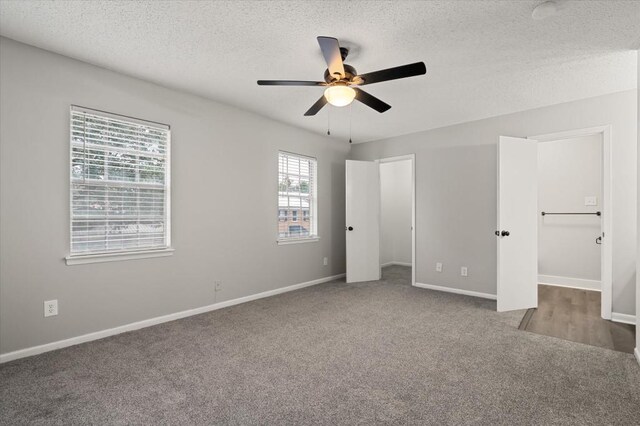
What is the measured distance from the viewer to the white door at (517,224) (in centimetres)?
377

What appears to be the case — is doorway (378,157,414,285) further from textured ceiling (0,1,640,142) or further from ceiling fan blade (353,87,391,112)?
ceiling fan blade (353,87,391,112)

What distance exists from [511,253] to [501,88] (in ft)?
6.27

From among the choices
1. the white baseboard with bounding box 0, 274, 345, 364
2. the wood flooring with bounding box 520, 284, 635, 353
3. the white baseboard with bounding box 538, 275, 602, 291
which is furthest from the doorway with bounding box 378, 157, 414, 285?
the white baseboard with bounding box 0, 274, 345, 364

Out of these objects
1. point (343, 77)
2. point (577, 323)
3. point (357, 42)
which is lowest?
point (577, 323)

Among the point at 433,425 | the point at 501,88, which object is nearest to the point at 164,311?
the point at 433,425

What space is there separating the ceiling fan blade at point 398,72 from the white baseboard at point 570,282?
15.3ft

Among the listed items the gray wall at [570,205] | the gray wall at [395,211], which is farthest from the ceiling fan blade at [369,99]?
the gray wall at [395,211]

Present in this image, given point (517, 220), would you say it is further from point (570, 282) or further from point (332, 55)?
point (332, 55)

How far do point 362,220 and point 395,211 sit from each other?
2.04 metres

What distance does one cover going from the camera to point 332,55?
7.05 ft

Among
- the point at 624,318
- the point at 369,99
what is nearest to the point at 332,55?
the point at 369,99

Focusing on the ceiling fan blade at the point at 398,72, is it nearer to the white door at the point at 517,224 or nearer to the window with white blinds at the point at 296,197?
the white door at the point at 517,224

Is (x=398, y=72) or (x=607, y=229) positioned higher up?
(x=398, y=72)

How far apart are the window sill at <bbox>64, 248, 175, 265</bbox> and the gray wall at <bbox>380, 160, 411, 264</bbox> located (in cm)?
471
